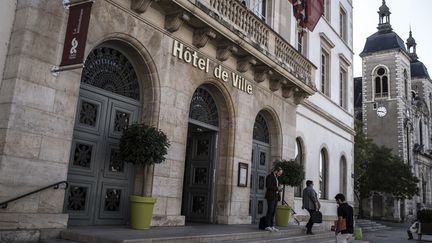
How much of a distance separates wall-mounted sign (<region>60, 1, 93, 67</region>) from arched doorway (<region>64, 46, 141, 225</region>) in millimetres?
1235

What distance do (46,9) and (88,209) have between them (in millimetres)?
3672

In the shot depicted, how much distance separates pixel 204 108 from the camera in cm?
1130

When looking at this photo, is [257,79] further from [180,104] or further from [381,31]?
[381,31]

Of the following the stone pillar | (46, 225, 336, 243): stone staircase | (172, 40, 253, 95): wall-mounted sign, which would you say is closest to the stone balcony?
(172, 40, 253, 95): wall-mounted sign

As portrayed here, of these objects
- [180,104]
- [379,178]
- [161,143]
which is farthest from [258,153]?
[379,178]

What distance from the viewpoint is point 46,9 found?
675cm

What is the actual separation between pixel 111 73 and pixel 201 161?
4103 mm

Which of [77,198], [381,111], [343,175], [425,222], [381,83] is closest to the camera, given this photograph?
[77,198]

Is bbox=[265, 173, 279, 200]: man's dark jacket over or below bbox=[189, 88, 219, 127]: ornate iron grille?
below

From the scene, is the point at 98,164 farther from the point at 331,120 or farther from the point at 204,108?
the point at 331,120

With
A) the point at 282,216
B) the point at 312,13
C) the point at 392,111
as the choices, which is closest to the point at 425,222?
the point at 282,216

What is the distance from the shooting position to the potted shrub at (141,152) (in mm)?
7496

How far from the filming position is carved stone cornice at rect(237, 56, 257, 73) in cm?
1166

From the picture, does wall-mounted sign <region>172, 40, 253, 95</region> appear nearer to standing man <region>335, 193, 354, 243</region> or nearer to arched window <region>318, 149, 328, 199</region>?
→ standing man <region>335, 193, 354, 243</region>
